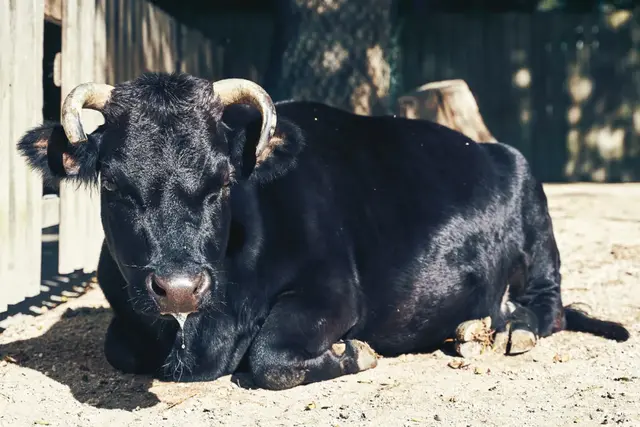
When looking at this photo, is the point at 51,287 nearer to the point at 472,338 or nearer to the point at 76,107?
the point at 76,107

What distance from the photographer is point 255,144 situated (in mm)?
5566

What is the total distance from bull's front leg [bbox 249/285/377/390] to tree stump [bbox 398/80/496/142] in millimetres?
4928

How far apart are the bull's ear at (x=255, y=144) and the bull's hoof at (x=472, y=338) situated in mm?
1621

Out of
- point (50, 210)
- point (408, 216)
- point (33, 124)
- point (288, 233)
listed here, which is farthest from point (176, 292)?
point (50, 210)

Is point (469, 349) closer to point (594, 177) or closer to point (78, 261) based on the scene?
point (78, 261)

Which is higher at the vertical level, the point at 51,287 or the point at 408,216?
the point at 408,216

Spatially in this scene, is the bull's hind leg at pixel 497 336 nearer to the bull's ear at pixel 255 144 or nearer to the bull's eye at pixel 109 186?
the bull's ear at pixel 255 144

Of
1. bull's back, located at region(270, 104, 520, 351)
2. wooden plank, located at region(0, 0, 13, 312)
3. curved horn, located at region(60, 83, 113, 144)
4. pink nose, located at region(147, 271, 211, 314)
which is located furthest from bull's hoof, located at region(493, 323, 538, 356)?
wooden plank, located at region(0, 0, 13, 312)

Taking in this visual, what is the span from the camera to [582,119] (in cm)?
1714

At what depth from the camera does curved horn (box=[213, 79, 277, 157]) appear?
5312 millimetres

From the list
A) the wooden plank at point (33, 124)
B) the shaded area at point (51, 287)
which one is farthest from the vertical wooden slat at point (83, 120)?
the wooden plank at point (33, 124)

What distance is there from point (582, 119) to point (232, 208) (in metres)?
12.5

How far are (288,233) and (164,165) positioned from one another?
3.35 ft

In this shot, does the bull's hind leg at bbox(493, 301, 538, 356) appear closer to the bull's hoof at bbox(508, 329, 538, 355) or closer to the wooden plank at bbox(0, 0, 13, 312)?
the bull's hoof at bbox(508, 329, 538, 355)
